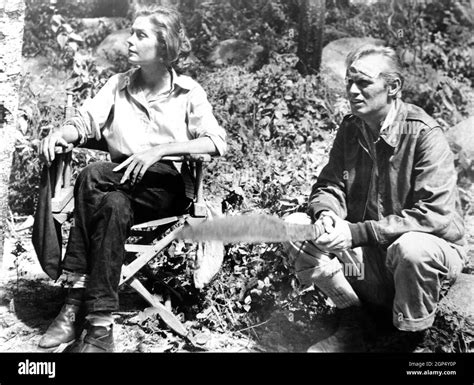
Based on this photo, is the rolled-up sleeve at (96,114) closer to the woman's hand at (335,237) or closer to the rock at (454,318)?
the woman's hand at (335,237)

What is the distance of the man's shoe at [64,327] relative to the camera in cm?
371

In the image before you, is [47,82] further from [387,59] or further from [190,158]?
[387,59]

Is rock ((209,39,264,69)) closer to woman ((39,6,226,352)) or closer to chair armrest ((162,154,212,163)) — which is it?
woman ((39,6,226,352))

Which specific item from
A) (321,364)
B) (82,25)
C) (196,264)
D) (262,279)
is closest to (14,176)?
(82,25)

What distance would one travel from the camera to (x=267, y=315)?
4.08 metres

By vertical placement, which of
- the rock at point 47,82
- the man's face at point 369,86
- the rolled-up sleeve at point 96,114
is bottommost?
the rock at point 47,82

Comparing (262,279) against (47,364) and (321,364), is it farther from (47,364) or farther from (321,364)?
(47,364)

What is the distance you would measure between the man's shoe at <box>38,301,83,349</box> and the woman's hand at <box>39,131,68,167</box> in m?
0.73

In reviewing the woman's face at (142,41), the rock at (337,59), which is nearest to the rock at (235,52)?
the rock at (337,59)

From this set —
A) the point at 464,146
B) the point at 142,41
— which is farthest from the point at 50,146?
the point at 464,146

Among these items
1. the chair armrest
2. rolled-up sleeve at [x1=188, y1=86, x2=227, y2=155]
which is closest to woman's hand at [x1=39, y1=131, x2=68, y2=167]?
the chair armrest

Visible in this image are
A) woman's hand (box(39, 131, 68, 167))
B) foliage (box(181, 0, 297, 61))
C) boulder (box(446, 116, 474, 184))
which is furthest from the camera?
foliage (box(181, 0, 297, 61))

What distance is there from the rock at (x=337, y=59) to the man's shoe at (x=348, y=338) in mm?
1823

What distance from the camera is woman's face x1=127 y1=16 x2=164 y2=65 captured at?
3947 mm
